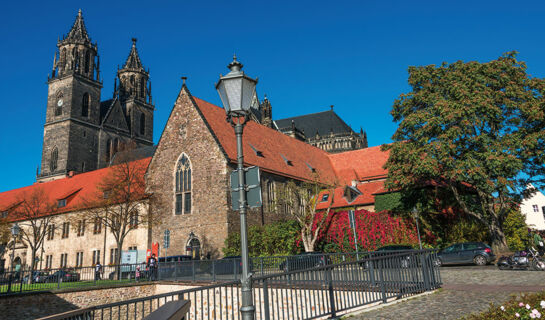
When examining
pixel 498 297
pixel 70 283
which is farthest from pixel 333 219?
pixel 498 297

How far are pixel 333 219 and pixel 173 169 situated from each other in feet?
44.2

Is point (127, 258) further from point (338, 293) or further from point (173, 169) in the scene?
point (338, 293)

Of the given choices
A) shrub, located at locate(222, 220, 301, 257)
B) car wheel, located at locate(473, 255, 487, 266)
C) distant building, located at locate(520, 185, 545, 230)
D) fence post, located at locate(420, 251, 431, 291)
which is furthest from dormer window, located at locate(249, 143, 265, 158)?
distant building, located at locate(520, 185, 545, 230)

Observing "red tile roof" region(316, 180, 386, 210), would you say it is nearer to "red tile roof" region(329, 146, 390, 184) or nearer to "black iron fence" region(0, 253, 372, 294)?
"red tile roof" region(329, 146, 390, 184)

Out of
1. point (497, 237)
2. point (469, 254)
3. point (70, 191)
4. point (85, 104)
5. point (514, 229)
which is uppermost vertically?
point (85, 104)

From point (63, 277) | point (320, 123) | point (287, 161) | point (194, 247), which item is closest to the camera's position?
point (63, 277)

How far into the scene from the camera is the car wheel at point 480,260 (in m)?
20.4

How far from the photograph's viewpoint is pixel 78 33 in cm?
7556

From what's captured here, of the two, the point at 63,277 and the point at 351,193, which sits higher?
the point at 351,193

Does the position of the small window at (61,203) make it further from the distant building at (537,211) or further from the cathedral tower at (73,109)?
the distant building at (537,211)

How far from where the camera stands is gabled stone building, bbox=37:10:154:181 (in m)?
68.8

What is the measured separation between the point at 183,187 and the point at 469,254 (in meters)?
20.5

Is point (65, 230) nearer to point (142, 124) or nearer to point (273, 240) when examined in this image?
point (273, 240)

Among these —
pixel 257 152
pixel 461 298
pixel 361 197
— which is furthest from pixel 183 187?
pixel 461 298
